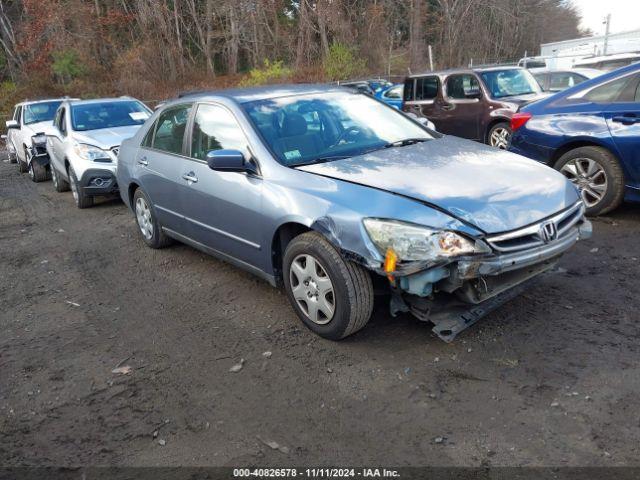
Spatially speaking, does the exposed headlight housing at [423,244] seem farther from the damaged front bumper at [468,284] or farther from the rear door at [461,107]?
the rear door at [461,107]

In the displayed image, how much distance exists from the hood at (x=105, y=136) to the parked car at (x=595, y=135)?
5.99 m

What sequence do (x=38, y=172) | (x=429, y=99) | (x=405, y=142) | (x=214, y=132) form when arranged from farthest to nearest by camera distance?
(x=38, y=172), (x=429, y=99), (x=214, y=132), (x=405, y=142)

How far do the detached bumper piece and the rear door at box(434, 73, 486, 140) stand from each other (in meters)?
6.17

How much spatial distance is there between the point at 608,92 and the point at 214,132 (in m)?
4.12

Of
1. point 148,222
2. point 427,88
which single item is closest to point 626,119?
point 148,222

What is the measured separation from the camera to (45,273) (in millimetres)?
5555

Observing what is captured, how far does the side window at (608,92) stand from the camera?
17.9 feet

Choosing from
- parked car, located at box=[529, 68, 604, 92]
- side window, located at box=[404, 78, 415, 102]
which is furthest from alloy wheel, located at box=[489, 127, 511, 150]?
parked car, located at box=[529, 68, 604, 92]

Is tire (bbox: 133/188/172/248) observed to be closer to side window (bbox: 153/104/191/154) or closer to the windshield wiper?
side window (bbox: 153/104/191/154)

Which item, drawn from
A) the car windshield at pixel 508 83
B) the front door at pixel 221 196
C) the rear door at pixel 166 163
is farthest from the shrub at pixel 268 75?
the front door at pixel 221 196

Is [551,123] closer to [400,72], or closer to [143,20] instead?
[400,72]

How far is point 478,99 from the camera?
380 inches

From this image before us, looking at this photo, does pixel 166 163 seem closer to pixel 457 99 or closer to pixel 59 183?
pixel 59 183

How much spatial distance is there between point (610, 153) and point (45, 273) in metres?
5.98
